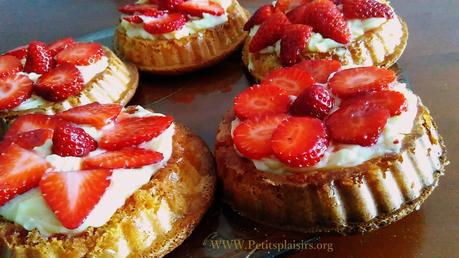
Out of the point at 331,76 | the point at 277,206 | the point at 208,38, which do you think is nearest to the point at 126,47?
the point at 208,38

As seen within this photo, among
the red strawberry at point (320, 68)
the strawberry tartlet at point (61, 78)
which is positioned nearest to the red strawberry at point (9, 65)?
the strawberry tartlet at point (61, 78)

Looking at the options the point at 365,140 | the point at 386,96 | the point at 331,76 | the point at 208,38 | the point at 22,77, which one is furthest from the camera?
the point at 208,38

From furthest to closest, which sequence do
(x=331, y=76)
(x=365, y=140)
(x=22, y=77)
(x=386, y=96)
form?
(x=22, y=77)
(x=331, y=76)
(x=386, y=96)
(x=365, y=140)

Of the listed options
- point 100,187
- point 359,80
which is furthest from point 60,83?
point 359,80

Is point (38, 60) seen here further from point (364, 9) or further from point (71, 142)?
point (364, 9)

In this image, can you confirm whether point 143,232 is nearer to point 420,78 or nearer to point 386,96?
point 386,96

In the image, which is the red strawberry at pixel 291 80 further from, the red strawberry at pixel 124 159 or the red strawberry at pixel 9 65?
the red strawberry at pixel 9 65

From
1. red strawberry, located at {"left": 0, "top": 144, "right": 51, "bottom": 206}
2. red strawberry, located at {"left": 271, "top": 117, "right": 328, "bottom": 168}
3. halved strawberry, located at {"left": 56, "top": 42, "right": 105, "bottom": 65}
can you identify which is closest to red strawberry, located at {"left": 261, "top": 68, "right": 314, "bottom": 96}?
red strawberry, located at {"left": 271, "top": 117, "right": 328, "bottom": 168}
